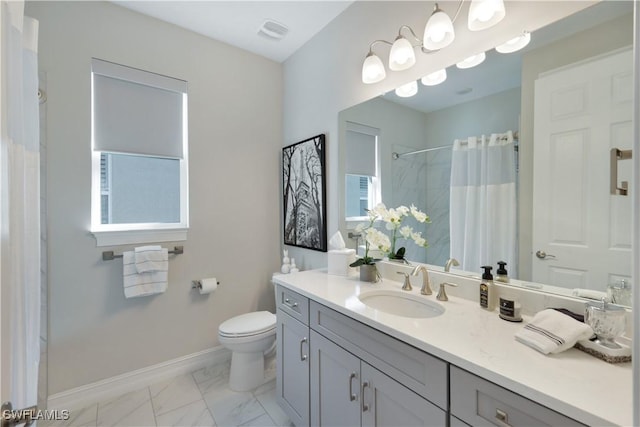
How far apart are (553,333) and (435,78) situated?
126 centimetres

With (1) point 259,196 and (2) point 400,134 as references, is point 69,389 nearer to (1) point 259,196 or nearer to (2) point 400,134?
(1) point 259,196

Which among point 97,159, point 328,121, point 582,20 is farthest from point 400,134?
point 97,159

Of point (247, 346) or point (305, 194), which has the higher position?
point (305, 194)

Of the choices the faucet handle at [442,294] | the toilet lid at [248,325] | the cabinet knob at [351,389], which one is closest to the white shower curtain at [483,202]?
the faucet handle at [442,294]

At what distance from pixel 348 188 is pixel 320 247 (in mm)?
536

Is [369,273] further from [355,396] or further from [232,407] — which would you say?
[232,407]

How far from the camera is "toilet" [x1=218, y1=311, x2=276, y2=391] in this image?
1920 millimetres

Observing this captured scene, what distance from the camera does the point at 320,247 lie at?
87.4 inches

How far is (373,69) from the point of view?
1670 millimetres

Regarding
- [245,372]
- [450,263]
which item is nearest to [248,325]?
[245,372]

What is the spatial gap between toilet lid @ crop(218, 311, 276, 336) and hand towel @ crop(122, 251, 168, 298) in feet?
1.78

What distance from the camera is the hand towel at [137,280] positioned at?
191 cm

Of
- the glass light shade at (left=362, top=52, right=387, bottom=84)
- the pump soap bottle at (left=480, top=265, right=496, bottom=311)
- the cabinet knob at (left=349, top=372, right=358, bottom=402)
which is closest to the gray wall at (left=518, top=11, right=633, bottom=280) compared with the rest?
the pump soap bottle at (left=480, top=265, right=496, bottom=311)

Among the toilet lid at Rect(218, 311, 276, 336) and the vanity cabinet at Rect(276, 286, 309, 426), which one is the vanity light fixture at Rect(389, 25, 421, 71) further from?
the toilet lid at Rect(218, 311, 276, 336)
